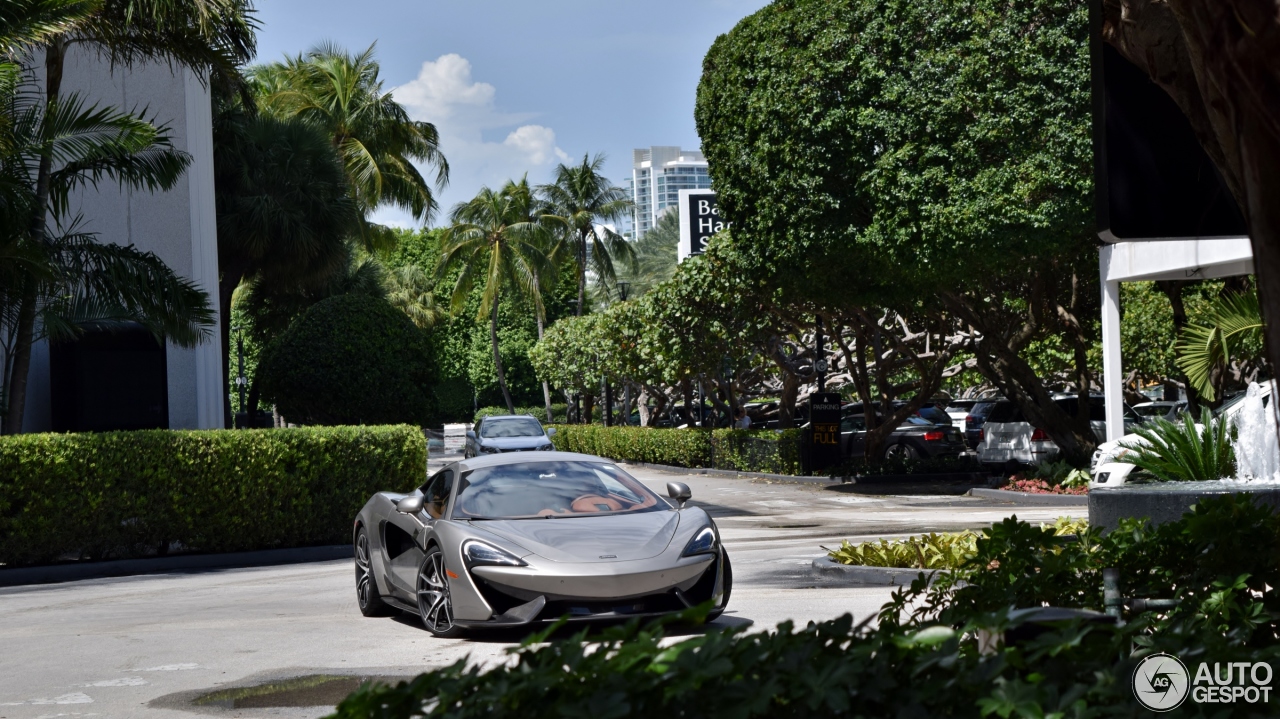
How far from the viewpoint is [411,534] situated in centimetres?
879

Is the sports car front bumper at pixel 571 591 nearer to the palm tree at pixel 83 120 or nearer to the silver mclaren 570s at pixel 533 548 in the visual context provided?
the silver mclaren 570s at pixel 533 548

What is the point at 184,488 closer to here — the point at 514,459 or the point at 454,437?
the point at 514,459

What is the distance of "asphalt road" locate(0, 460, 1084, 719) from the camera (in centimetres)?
701

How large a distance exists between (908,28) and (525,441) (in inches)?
588

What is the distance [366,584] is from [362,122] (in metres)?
34.9

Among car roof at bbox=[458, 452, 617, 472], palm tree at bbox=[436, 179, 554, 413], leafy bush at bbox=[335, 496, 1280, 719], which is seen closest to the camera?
leafy bush at bbox=[335, 496, 1280, 719]

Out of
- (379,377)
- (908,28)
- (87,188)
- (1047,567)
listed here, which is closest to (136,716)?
(1047,567)

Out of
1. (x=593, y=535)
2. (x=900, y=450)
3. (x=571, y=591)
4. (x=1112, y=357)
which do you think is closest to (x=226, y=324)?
(x=900, y=450)

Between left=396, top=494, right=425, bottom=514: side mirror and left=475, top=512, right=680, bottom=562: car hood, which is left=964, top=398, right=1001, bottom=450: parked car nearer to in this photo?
left=475, top=512, right=680, bottom=562: car hood

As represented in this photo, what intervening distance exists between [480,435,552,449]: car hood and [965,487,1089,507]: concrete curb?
12.9m

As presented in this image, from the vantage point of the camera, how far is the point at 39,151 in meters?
14.6

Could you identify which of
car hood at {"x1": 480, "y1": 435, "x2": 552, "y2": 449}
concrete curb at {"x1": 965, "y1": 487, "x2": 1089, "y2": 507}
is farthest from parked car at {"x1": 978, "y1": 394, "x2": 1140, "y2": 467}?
car hood at {"x1": 480, "y1": 435, "x2": 552, "y2": 449}

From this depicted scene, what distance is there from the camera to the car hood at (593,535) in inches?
306

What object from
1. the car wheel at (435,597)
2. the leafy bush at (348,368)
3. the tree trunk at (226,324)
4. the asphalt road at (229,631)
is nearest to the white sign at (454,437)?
the tree trunk at (226,324)
